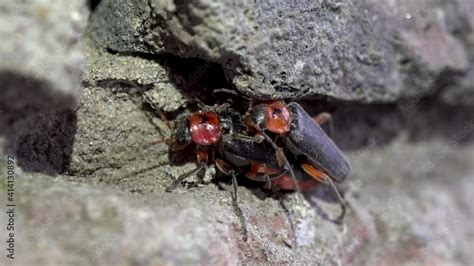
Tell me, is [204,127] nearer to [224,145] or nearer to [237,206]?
[224,145]

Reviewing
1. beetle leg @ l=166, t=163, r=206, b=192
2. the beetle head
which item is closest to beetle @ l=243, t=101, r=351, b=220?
the beetle head

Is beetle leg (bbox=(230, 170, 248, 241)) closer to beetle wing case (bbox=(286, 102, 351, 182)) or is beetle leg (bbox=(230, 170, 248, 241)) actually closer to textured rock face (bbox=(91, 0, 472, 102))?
beetle wing case (bbox=(286, 102, 351, 182))

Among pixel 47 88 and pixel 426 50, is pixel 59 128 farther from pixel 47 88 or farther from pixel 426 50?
pixel 426 50

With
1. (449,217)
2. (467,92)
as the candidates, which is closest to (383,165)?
(449,217)

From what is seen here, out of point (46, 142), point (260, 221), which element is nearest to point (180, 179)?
point (260, 221)

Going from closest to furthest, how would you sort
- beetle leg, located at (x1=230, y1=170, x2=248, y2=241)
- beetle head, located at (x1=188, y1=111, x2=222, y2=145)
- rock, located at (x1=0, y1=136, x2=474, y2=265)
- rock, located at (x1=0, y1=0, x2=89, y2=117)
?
rock, located at (x1=0, y1=0, x2=89, y2=117) → rock, located at (x1=0, y1=136, x2=474, y2=265) → beetle leg, located at (x1=230, y1=170, x2=248, y2=241) → beetle head, located at (x1=188, y1=111, x2=222, y2=145)

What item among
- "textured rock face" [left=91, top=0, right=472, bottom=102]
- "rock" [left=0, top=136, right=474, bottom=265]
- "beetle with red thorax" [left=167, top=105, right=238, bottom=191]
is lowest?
"rock" [left=0, top=136, right=474, bottom=265]

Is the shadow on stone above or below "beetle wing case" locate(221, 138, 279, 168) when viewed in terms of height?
above
